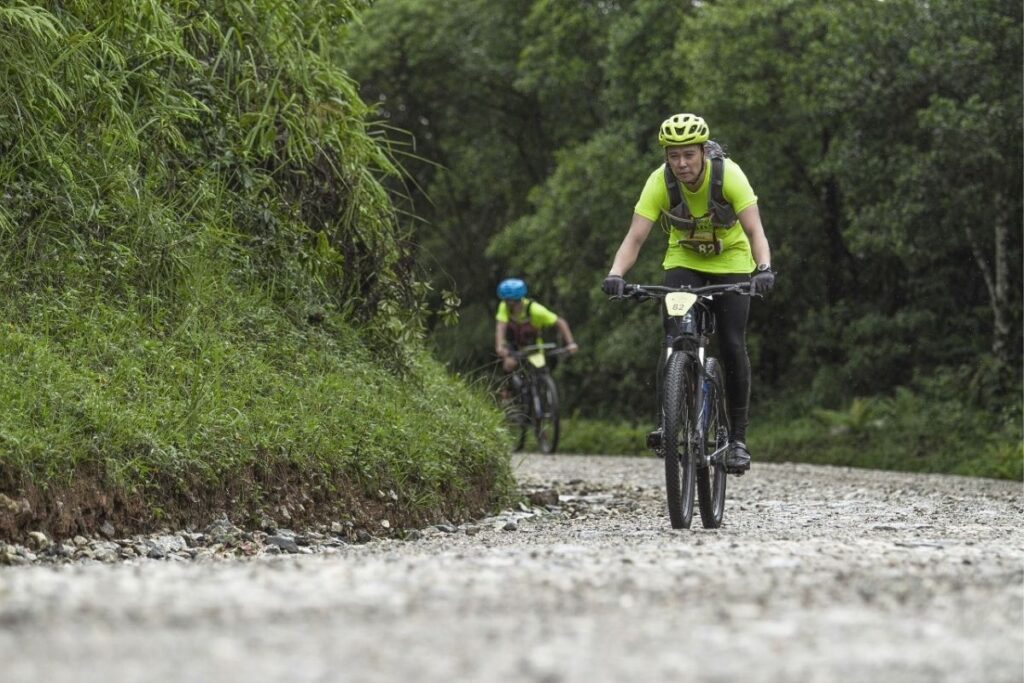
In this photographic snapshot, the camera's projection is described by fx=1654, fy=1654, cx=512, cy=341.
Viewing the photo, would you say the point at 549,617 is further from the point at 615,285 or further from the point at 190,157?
the point at 190,157

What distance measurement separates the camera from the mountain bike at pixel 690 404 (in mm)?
8203

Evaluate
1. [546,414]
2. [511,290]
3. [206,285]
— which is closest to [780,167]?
[546,414]

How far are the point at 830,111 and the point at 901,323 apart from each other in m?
5.64

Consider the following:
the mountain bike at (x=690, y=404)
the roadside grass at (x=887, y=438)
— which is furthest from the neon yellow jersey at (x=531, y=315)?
the mountain bike at (x=690, y=404)

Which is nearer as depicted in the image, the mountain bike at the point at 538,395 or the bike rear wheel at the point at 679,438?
the bike rear wheel at the point at 679,438

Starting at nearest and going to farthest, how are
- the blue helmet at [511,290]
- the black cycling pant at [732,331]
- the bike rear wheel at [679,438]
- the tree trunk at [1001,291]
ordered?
the bike rear wheel at [679,438], the black cycling pant at [732,331], the blue helmet at [511,290], the tree trunk at [1001,291]

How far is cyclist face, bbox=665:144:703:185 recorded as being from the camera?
28.1 ft

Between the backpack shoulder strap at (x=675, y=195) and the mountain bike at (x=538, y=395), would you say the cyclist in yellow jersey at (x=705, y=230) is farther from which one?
the mountain bike at (x=538, y=395)

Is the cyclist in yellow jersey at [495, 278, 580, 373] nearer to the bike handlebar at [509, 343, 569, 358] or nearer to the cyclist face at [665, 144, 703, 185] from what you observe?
the bike handlebar at [509, 343, 569, 358]

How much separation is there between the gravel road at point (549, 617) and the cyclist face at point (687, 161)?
2.44 meters

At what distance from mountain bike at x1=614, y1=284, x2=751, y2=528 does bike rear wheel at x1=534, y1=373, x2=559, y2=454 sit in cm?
1170

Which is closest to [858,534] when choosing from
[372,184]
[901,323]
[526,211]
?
[372,184]

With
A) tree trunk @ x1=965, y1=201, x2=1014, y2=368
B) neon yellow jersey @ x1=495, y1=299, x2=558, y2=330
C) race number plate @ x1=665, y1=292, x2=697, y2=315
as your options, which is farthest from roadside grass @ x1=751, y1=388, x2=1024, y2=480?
race number plate @ x1=665, y1=292, x2=697, y2=315

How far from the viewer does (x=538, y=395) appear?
68.3 feet
